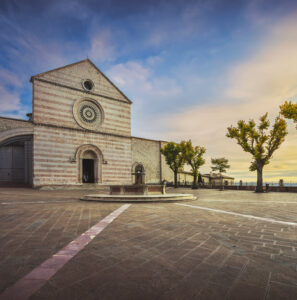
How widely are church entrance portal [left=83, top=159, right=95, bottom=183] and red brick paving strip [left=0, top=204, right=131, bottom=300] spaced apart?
23.0 m

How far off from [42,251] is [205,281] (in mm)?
2415

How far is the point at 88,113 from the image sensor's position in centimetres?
2539

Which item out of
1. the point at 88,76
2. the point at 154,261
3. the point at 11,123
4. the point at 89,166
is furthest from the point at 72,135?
the point at 154,261

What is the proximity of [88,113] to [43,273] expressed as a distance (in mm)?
24428

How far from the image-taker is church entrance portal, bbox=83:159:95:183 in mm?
26031

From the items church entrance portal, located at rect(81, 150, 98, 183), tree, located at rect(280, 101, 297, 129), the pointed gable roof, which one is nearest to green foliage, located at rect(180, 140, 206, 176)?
the pointed gable roof

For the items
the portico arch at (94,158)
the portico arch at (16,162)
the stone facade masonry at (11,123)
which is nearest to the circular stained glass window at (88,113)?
the portico arch at (94,158)

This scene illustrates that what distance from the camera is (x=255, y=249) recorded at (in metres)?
3.34

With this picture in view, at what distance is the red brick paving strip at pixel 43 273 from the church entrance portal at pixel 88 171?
75.4 feet

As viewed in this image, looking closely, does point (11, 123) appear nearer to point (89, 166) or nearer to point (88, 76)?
point (89, 166)

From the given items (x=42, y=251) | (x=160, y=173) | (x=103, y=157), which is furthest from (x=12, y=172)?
(x=42, y=251)

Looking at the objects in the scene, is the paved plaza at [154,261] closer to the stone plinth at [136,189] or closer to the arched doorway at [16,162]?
the stone plinth at [136,189]

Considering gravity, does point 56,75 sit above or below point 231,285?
above

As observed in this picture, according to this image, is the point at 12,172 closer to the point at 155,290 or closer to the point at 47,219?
the point at 47,219
